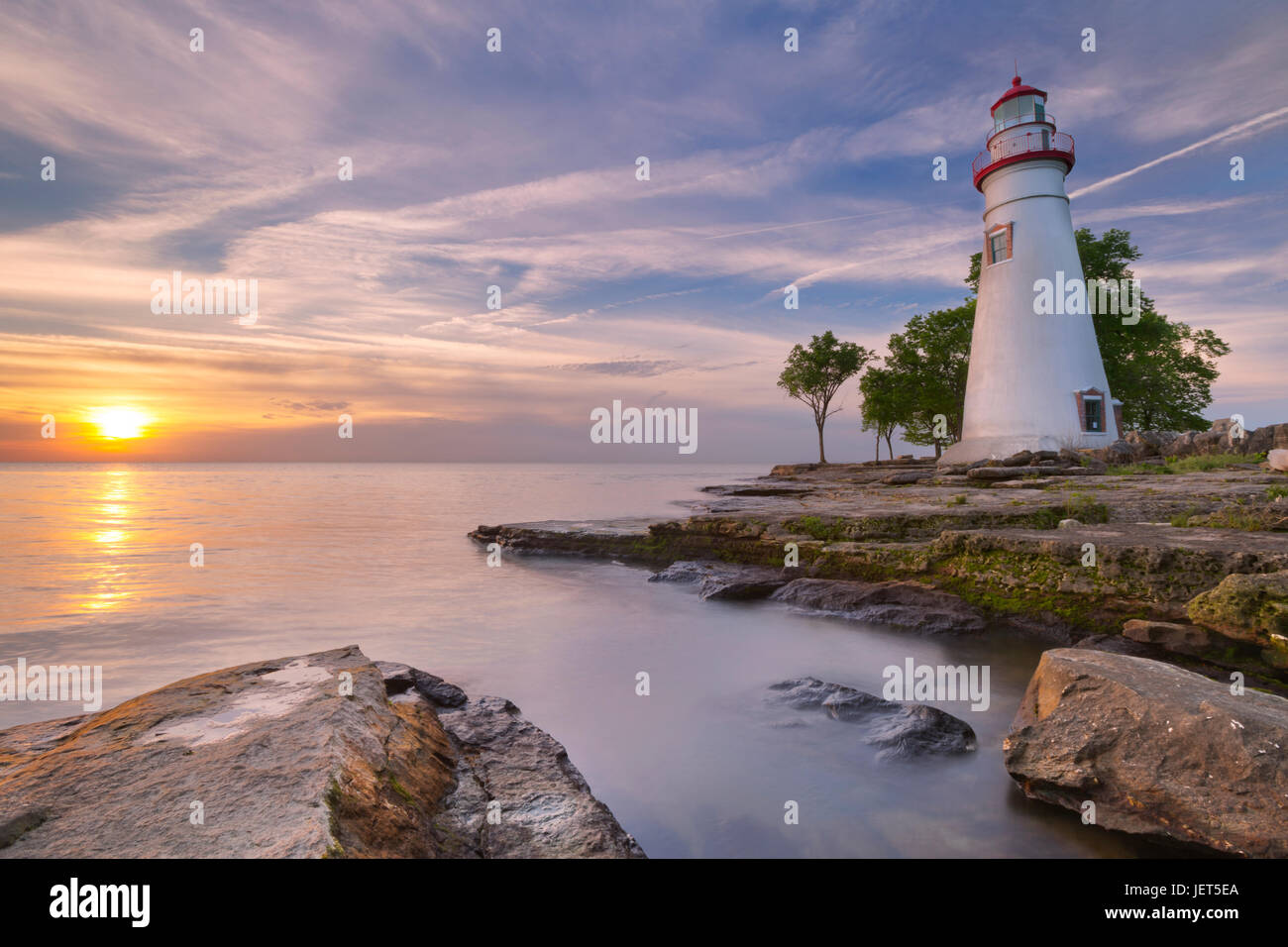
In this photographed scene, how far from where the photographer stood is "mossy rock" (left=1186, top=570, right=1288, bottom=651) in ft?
19.1

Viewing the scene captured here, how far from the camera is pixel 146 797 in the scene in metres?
2.87

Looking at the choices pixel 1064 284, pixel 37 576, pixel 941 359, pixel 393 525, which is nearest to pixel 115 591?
pixel 37 576

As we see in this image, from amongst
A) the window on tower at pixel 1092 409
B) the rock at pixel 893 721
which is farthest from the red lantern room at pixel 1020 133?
the rock at pixel 893 721

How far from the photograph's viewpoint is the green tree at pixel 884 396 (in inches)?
1672

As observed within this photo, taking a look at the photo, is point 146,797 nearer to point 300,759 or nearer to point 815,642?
point 300,759

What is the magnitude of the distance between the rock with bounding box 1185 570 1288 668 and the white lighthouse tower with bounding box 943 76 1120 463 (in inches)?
777

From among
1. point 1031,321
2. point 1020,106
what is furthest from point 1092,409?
point 1020,106

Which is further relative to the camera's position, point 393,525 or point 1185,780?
point 393,525

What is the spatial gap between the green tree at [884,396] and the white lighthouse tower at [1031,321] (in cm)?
1742

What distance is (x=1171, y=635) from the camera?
645 centimetres

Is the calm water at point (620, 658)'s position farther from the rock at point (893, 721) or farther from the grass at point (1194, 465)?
the grass at point (1194, 465)

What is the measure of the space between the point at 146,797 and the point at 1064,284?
29.9 metres

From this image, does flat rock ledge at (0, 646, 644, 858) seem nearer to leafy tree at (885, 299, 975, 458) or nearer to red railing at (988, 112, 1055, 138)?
red railing at (988, 112, 1055, 138)

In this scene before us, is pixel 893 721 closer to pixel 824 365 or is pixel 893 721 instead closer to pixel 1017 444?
pixel 1017 444
